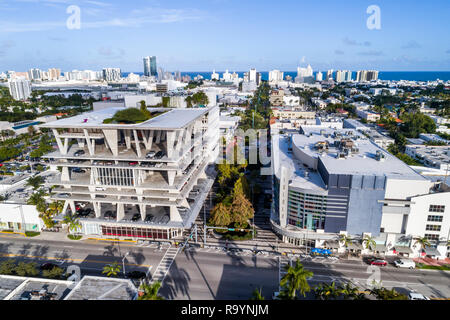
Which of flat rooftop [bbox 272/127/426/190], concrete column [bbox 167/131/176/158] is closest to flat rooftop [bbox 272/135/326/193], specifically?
flat rooftop [bbox 272/127/426/190]

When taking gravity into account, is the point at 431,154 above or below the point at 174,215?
above

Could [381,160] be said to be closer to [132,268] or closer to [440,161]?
[440,161]

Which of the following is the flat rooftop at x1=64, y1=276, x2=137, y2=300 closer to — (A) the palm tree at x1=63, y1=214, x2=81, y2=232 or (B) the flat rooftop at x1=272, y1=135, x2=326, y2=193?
(A) the palm tree at x1=63, y1=214, x2=81, y2=232

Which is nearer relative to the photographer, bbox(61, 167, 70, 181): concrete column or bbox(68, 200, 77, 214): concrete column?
bbox(61, 167, 70, 181): concrete column

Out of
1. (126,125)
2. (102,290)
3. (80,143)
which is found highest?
(126,125)

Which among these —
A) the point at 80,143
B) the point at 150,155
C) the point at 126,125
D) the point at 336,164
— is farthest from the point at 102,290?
the point at 336,164

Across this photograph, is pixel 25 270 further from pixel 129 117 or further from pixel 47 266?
pixel 129 117
